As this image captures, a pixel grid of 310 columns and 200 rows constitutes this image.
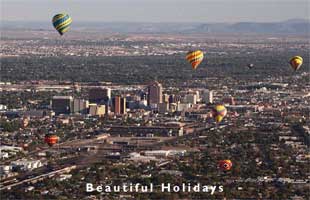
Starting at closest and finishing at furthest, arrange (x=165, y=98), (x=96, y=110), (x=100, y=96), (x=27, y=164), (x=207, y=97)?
(x=27, y=164) → (x=96, y=110) → (x=100, y=96) → (x=165, y=98) → (x=207, y=97)

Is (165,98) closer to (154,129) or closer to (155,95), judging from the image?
(155,95)

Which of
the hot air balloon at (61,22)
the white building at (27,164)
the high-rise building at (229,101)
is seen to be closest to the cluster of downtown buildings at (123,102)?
the high-rise building at (229,101)

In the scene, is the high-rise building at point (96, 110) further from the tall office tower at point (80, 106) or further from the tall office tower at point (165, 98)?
the tall office tower at point (165, 98)

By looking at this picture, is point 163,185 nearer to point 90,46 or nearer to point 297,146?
point 297,146

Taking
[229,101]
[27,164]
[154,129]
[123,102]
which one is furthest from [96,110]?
[27,164]

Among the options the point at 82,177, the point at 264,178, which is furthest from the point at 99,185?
the point at 264,178
